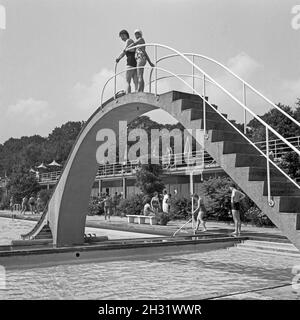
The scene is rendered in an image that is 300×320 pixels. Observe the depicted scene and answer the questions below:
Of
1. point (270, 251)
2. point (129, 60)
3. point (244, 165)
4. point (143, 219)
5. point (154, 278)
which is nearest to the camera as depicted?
point (244, 165)

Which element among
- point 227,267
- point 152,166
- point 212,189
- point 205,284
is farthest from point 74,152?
point 152,166

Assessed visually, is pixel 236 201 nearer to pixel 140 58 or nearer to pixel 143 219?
pixel 140 58

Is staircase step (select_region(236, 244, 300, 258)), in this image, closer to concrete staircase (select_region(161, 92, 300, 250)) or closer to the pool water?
the pool water

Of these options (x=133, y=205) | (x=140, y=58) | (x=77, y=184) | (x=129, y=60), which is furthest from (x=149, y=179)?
(x=140, y=58)

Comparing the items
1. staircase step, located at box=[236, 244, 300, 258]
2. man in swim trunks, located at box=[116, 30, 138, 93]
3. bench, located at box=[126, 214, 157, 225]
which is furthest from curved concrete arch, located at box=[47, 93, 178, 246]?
bench, located at box=[126, 214, 157, 225]

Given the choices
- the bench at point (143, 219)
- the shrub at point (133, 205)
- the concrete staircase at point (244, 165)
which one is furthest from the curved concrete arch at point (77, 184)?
the shrub at point (133, 205)

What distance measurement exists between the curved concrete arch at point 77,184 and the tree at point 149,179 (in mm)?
17561

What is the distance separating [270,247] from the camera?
12867mm

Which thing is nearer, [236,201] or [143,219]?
[236,201]

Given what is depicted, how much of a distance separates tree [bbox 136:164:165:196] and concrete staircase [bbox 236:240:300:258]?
58.5ft

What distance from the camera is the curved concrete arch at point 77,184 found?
42.2 feet

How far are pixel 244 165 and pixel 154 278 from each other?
2908 mm

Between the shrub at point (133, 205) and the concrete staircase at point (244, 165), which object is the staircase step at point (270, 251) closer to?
the concrete staircase at point (244, 165)

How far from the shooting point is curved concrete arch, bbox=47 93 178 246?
1285 centimetres
